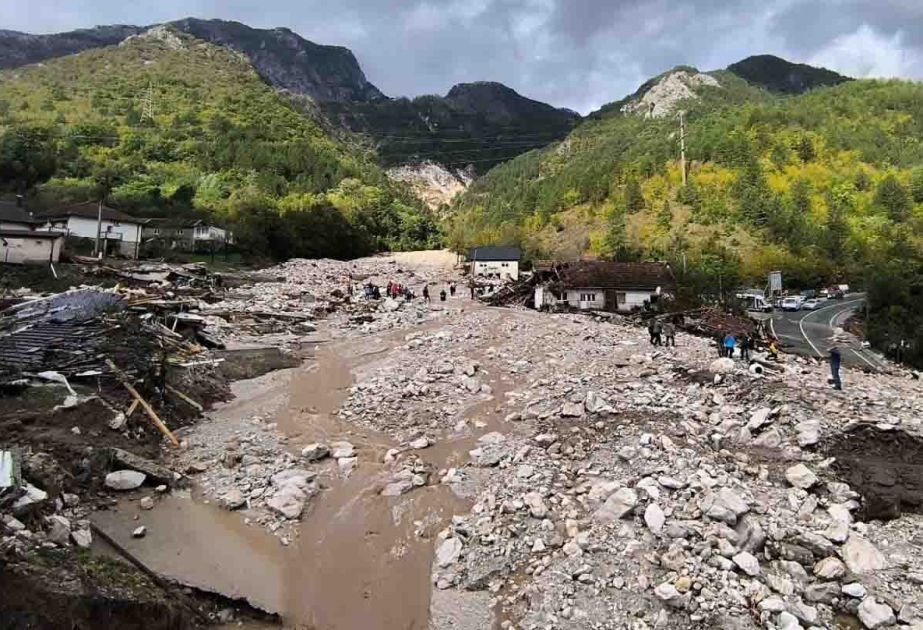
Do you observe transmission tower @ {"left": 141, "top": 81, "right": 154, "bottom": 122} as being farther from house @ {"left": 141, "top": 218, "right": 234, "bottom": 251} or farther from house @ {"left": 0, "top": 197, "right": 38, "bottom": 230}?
house @ {"left": 0, "top": 197, "right": 38, "bottom": 230}

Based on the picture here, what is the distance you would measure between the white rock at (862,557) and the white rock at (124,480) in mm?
11893

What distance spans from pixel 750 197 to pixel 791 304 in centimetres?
3013

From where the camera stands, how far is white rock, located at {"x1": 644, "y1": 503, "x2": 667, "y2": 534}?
8.42 m

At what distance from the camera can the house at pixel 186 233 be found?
6066 centimetres

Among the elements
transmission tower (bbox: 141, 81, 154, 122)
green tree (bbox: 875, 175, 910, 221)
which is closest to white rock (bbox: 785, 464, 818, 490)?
green tree (bbox: 875, 175, 910, 221)

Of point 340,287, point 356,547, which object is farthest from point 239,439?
point 340,287

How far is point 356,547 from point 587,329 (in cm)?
2300

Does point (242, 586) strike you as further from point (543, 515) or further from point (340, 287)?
point (340, 287)

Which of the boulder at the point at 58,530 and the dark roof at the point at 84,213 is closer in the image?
the boulder at the point at 58,530

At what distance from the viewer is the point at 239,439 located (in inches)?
533

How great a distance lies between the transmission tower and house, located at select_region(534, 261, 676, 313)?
320 ft

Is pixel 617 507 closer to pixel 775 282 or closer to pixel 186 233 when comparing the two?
pixel 775 282

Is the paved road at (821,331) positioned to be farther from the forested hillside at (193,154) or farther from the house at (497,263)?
the forested hillside at (193,154)

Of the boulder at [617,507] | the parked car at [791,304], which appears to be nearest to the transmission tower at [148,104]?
the parked car at [791,304]
